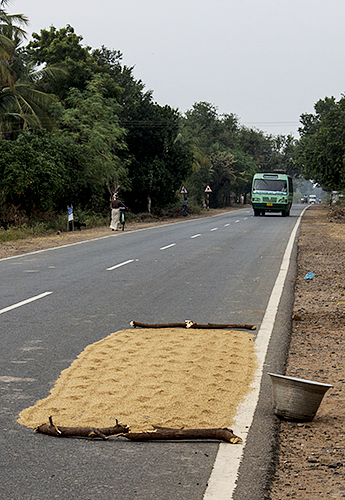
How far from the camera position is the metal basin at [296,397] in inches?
185

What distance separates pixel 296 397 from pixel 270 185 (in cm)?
3969

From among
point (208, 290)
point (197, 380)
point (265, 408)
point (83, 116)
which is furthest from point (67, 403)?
point (83, 116)

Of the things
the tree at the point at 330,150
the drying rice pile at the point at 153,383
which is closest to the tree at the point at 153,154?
the tree at the point at 330,150

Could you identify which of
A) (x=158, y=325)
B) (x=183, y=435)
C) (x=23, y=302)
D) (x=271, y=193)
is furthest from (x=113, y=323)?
(x=271, y=193)

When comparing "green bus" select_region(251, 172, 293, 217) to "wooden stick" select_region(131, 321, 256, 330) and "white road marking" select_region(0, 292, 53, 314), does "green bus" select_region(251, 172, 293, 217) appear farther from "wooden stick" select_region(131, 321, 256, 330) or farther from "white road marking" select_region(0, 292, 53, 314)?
"wooden stick" select_region(131, 321, 256, 330)

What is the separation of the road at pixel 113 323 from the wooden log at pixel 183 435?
0.06 meters

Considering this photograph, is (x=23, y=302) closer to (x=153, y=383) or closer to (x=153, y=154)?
(x=153, y=383)

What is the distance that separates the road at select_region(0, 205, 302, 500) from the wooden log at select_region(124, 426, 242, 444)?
0.20 ft

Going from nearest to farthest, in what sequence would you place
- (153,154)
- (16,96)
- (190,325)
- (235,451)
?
1. (235,451)
2. (190,325)
3. (16,96)
4. (153,154)

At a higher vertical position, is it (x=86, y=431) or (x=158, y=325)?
(x=86, y=431)

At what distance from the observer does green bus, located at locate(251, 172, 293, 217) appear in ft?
142

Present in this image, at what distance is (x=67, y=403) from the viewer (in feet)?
16.7

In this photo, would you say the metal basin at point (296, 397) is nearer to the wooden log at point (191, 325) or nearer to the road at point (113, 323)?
the road at point (113, 323)

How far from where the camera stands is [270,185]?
4366cm
